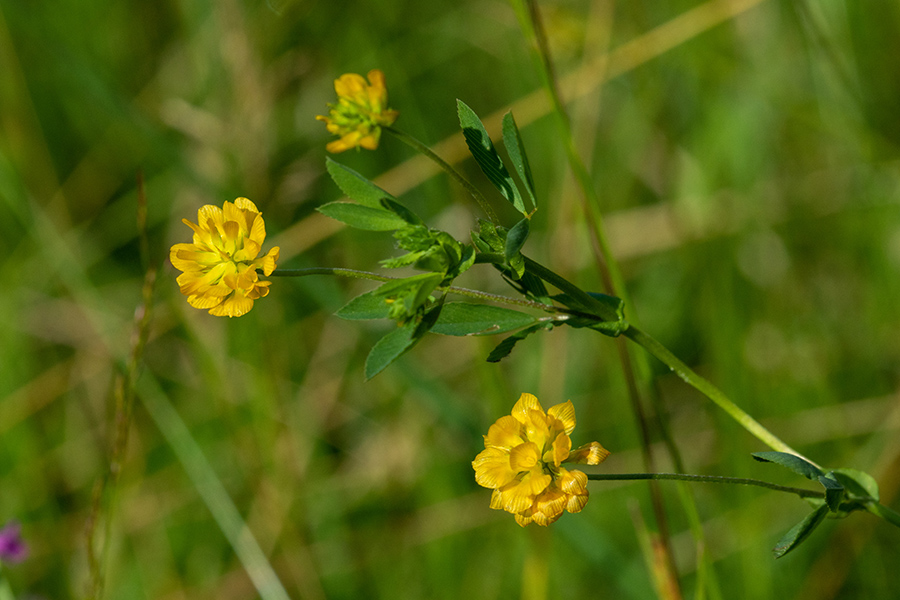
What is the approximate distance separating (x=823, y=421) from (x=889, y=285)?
577mm

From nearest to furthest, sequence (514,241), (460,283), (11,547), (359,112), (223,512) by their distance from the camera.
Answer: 1. (514,241)
2. (359,112)
3. (11,547)
4. (223,512)
5. (460,283)

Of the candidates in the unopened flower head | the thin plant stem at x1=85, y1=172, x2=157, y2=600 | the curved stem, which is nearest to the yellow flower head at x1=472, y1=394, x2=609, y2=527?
the curved stem

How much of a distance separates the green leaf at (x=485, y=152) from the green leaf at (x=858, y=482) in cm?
62

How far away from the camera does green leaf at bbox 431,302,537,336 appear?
1049 mm

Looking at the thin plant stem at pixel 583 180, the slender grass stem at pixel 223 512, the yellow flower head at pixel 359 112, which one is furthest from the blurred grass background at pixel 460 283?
the yellow flower head at pixel 359 112

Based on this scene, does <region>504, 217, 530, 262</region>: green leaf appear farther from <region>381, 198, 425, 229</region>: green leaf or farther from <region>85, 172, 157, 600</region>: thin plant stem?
<region>85, 172, 157, 600</region>: thin plant stem

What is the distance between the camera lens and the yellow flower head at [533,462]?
92 centimetres

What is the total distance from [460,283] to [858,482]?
184 cm

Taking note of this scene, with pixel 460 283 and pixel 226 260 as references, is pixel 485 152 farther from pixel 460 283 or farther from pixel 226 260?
pixel 460 283

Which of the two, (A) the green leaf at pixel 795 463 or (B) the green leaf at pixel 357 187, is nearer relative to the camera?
(A) the green leaf at pixel 795 463

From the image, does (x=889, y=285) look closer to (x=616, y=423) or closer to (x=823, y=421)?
(x=823, y=421)

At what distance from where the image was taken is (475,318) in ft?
3.55

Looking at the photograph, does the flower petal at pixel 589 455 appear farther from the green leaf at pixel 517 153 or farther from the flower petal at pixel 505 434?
the green leaf at pixel 517 153

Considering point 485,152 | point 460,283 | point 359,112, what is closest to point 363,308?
point 485,152
